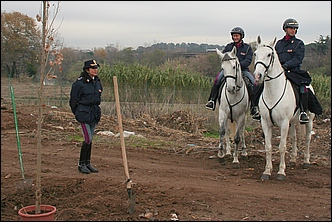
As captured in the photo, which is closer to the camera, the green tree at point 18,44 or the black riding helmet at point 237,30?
the black riding helmet at point 237,30

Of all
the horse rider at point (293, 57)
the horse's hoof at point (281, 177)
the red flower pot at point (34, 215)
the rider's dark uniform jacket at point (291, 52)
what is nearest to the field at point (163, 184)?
the horse's hoof at point (281, 177)

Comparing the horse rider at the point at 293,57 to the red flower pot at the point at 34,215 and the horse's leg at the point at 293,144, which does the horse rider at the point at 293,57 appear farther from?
the red flower pot at the point at 34,215

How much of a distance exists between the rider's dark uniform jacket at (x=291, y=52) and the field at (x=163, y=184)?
2358 millimetres

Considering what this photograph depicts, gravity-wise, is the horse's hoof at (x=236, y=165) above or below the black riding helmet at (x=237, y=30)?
below

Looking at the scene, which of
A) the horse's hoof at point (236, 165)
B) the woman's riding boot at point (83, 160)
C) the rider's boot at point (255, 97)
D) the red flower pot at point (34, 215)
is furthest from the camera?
the horse's hoof at point (236, 165)

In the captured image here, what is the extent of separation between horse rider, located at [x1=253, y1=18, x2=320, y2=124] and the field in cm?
157

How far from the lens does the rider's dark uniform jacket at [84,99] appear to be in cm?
785

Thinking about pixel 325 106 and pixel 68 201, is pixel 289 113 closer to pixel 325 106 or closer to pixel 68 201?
pixel 68 201

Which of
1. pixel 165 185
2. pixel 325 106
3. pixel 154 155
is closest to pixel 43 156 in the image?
pixel 154 155

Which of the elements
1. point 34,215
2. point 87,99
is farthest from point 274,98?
point 34,215

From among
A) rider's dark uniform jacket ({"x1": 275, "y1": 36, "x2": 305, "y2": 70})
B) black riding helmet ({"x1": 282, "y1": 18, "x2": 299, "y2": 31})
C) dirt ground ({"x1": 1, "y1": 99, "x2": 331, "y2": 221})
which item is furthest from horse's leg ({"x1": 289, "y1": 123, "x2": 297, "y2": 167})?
black riding helmet ({"x1": 282, "y1": 18, "x2": 299, "y2": 31})

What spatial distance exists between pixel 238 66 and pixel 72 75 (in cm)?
1780

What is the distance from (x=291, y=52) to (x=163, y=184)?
4129 mm

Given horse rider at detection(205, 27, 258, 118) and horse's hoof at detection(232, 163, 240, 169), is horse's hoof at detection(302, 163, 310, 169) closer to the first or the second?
horse's hoof at detection(232, 163, 240, 169)
